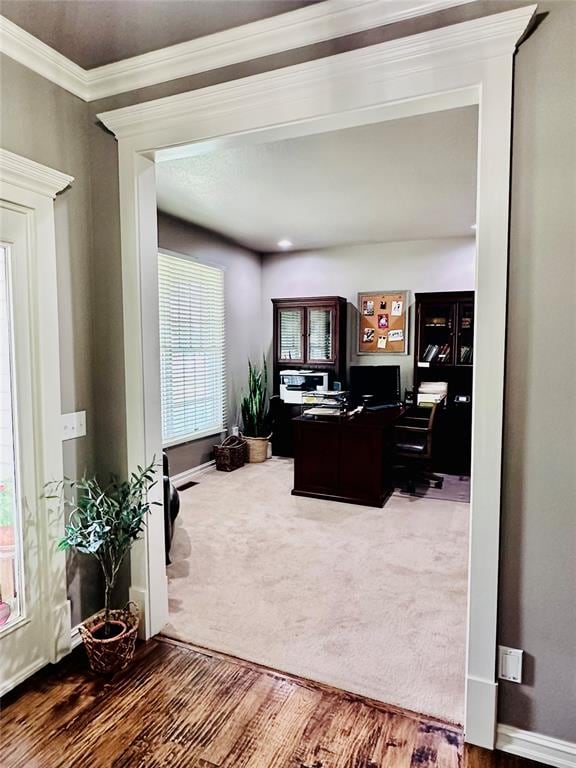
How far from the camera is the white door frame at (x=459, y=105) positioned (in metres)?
1.58

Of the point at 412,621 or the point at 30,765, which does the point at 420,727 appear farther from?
the point at 30,765

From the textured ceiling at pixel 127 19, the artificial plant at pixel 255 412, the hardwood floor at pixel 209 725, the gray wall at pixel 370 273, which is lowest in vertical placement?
the hardwood floor at pixel 209 725

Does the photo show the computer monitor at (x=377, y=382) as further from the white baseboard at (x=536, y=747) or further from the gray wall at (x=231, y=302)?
the white baseboard at (x=536, y=747)

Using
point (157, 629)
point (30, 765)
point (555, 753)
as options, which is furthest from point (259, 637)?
point (555, 753)

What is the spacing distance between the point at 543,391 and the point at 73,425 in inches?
78.7

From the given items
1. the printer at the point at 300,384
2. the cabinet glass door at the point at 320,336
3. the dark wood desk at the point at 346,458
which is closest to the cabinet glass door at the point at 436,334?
the cabinet glass door at the point at 320,336

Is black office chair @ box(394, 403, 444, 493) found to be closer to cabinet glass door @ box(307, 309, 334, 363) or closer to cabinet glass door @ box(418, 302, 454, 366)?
cabinet glass door @ box(418, 302, 454, 366)

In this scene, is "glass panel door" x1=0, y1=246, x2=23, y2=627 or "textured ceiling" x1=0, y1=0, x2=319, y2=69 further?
"glass panel door" x1=0, y1=246, x2=23, y2=627

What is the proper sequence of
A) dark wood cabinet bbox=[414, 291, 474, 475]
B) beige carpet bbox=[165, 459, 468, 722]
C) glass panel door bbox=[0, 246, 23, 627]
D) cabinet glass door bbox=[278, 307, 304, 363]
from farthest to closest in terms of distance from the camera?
cabinet glass door bbox=[278, 307, 304, 363] < dark wood cabinet bbox=[414, 291, 474, 475] < beige carpet bbox=[165, 459, 468, 722] < glass panel door bbox=[0, 246, 23, 627]

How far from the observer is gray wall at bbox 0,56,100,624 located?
200 cm

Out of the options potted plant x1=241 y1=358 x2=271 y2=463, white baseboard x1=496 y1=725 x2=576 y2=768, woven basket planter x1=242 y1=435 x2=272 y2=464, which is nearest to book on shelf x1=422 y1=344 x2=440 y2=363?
potted plant x1=241 y1=358 x2=271 y2=463

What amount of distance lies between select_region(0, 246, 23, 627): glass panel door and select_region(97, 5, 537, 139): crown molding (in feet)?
3.01

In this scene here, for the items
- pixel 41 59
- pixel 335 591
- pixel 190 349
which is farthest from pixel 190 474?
pixel 41 59

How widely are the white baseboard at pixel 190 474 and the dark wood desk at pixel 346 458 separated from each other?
4.23ft
